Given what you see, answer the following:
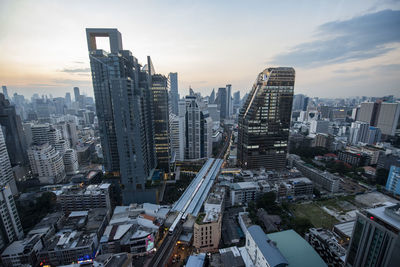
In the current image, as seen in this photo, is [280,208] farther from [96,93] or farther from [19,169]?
[19,169]

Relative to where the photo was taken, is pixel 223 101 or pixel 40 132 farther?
pixel 223 101

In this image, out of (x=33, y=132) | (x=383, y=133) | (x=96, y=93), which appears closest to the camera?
(x=96, y=93)

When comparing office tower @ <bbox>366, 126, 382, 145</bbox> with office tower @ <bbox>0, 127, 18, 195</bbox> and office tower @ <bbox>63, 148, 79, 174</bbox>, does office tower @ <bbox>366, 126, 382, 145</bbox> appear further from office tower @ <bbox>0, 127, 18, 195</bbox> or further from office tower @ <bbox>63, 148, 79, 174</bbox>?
office tower @ <bbox>0, 127, 18, 195</bbox>

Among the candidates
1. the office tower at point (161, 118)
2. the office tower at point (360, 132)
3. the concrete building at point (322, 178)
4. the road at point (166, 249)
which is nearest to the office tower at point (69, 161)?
the office tower at point (161, 118)

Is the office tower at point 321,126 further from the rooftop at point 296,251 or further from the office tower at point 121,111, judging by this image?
the office tower at point 121,111

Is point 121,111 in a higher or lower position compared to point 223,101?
lower

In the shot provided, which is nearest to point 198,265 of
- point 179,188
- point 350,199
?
point 179,188

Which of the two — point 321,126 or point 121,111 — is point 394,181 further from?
point 121,111

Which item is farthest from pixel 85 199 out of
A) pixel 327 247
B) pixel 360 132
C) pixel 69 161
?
pixel 360 132
